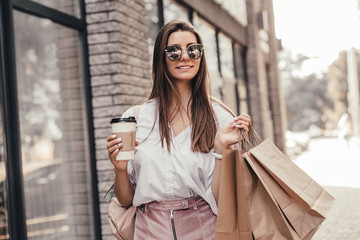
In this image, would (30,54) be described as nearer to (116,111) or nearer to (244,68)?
(116,111)

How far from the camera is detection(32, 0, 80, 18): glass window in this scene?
4.79m

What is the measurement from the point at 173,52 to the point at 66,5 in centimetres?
296

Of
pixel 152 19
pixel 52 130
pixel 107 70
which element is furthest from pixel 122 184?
pixel 152 19

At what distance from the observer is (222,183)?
2.12 metres

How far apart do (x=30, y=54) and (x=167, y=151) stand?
100.0 inches

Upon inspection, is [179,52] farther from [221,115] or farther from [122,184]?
[122,184]

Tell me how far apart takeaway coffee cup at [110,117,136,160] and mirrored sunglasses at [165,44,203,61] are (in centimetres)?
47

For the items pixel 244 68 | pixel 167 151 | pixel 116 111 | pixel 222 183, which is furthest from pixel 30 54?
pixel 244 68

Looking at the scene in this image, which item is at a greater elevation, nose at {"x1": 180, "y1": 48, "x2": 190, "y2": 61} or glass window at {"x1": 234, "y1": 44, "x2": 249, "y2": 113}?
glass window at {"x1": 234, "y1": 44, "x2": 249, "y2": 113}

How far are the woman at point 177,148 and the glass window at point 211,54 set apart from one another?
6894mm

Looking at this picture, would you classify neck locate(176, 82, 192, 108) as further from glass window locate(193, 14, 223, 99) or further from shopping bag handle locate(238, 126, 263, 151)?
glass window locate(193, 14, 223, 99)

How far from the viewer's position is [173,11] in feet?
25.6

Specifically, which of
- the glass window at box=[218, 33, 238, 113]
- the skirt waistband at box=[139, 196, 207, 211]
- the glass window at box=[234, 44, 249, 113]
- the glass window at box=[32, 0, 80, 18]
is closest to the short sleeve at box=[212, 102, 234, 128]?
the skirt waistband at box=[139, 196, 207, 211]

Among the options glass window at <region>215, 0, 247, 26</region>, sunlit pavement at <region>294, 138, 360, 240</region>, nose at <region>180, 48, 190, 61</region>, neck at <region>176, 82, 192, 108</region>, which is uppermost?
glass window at <region>215, 0, 247, 26</region>
